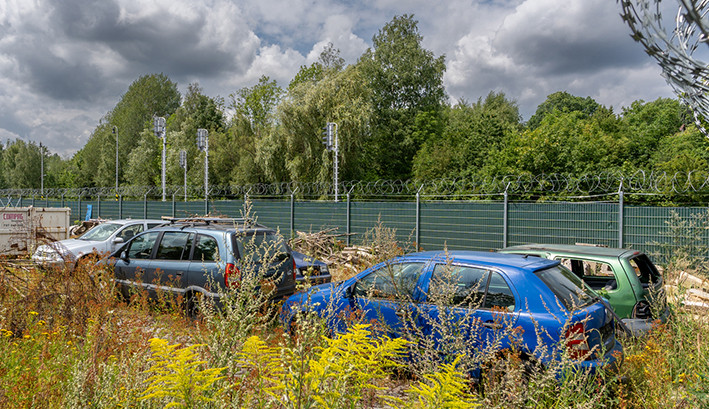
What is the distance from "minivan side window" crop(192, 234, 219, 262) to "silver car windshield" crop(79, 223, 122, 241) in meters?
5.82

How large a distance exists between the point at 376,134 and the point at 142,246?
3035 centimetres

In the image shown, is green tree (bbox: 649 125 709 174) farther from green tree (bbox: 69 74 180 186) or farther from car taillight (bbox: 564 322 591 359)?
green tree (bbox: 69 74 180 186)

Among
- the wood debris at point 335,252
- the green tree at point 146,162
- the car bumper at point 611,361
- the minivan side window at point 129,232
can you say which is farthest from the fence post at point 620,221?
the green tree at point 146,162

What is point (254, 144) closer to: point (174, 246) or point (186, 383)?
point (174, 246)

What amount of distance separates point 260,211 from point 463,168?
2335cm

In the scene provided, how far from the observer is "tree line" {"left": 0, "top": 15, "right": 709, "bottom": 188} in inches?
1071

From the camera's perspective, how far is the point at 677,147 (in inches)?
1294

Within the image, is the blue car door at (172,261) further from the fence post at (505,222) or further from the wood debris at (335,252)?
the fence post at (505,222)

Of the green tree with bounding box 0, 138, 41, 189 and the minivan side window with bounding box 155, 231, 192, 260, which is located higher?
the green tree with bounding box 0, 138, 41, 189

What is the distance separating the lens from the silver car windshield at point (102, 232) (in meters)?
11.7

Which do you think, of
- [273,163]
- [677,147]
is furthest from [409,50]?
[677,147]

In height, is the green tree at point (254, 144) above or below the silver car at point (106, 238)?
above

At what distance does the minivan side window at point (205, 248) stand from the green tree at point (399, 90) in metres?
31.9

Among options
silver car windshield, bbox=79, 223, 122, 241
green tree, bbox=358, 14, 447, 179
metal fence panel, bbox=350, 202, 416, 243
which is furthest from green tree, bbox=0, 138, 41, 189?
metal fence panel, bbox=350, 202, 416, 243
